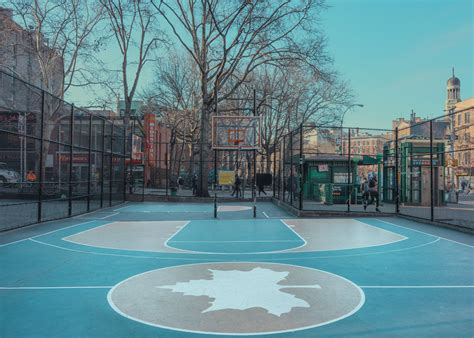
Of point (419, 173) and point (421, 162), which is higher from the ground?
point (421, 162)

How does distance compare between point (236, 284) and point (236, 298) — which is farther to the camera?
point (236, 284)

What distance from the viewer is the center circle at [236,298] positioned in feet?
16.0

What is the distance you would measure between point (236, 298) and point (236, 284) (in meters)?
0.75

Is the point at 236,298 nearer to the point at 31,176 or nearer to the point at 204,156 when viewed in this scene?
the point at 31,176

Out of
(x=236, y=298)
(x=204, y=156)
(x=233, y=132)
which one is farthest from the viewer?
(x=204, y=156)

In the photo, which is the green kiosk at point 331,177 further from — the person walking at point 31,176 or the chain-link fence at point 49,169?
the person walking at point 31,176

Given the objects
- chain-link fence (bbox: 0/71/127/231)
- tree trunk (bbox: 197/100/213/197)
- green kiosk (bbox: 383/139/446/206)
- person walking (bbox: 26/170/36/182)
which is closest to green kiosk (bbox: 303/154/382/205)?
green kiosk (bbox: 383/139/446/206)

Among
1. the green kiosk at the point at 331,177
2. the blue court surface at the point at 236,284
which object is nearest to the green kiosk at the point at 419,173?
the green kiosk at the point at 331,177

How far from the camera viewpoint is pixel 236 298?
584cm

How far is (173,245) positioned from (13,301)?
5.01 metres

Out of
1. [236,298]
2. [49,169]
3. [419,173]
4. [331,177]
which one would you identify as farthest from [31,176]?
[419,173]

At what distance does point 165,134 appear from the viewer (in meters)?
67.2

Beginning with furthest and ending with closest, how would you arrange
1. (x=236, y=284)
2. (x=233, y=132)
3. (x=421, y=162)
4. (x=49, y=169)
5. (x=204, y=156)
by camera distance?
(x=49, y=169)
(x=204, y=156)
(x=233, y=132)
(x=421, y=162)
(x=236, y=284)

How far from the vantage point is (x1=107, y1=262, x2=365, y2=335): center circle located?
193 inches
